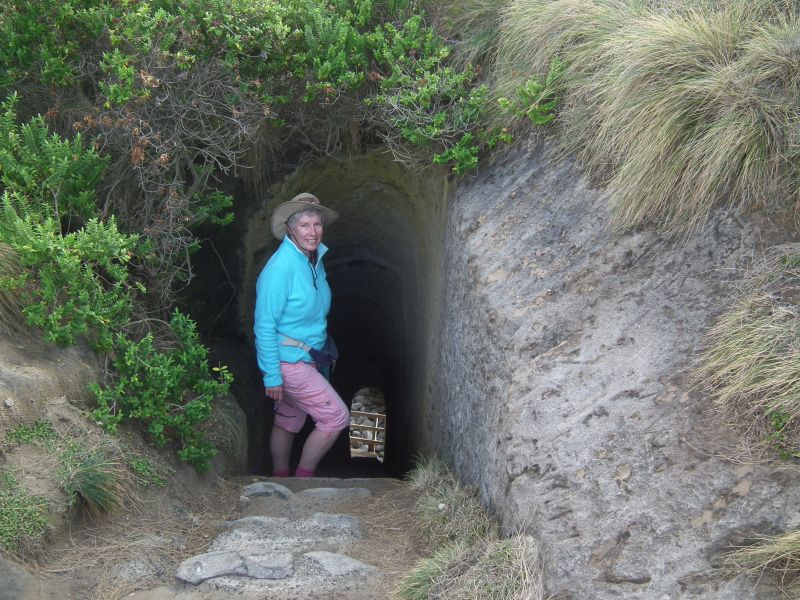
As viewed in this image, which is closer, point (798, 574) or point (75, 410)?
point (798, 574)

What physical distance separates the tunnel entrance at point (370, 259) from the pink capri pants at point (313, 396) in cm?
100

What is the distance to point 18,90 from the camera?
16.0ft

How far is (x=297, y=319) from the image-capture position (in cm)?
525

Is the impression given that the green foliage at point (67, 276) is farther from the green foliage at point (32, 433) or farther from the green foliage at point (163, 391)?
the green foliage at point (32, 433)

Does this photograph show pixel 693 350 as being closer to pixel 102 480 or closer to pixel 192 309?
pixel 102 480

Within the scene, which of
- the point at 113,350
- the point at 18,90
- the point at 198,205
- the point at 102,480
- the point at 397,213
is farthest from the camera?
the point at 397,213

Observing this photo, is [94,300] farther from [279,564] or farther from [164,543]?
[279,564]

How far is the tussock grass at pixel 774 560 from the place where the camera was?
277cm

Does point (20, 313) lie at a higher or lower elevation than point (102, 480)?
higher

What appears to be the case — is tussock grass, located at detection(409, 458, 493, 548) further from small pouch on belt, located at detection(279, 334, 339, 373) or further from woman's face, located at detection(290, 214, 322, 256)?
woman's face, located at detection(290, 214, 322, 256)

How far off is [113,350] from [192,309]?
2.36m

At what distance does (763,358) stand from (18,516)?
11.0 ft

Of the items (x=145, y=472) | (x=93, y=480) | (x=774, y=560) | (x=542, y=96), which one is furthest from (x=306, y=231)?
(x=774, y=560)

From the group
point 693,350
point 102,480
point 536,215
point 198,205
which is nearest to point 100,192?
point 198,205
